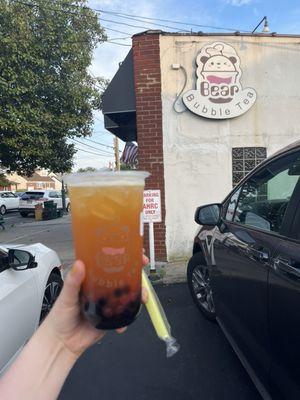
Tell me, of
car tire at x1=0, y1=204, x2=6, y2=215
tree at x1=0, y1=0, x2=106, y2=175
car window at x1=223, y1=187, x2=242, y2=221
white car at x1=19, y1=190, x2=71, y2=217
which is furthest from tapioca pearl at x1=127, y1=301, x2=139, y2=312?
car tire at x1=0, y1=204, x2=6, y2=215

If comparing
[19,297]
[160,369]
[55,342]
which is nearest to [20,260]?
[19,297]

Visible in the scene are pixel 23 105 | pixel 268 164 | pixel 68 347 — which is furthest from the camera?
pixel 23 105

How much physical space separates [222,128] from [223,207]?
4.03 m

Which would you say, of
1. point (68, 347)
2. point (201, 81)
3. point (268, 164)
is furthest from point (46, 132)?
point (68, 347)

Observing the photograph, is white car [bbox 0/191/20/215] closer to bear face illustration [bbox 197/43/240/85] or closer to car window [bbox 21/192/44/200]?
car window [bbox 21/192/44/200]

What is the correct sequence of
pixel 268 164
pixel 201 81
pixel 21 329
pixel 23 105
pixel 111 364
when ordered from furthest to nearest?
pixel 23 105 → pixel 201 81 → pixel 111 364 → pixel 21 329 → pixel 268 164

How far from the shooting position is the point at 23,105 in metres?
12.1

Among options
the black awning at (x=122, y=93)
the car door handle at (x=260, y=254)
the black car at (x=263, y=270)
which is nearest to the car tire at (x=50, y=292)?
the black car at (x=263, y=270)

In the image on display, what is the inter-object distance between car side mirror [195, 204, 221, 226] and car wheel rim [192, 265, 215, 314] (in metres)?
0.90

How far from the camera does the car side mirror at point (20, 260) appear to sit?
3253 mm

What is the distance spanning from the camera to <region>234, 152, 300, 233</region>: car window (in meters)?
2.42

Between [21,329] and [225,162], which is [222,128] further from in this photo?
[21,329]

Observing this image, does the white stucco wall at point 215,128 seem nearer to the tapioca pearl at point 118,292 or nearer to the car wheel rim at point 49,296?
the car wheel rim at point 49,296

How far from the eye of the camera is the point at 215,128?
736cm
